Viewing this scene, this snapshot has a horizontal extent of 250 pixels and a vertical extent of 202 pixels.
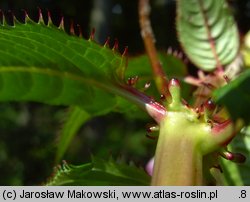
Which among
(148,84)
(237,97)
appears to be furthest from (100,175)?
(237,97)

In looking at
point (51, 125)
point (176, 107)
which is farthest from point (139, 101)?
point (51, 125)

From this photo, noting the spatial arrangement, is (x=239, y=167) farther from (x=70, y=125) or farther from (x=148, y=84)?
(x=70, y=125)

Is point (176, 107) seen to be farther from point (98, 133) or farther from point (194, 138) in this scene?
point (98, 133)

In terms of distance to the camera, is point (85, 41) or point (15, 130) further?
point (15, 130)

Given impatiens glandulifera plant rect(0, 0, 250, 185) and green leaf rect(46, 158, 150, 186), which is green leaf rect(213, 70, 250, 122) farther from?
green leaf rect(46, 158, 150, 186)

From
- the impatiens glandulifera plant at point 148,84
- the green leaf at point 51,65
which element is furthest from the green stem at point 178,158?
the green leaf at point 51,65

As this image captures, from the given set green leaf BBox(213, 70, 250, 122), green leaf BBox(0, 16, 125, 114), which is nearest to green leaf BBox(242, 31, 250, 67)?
green leaf BBox(0, 16, 125, 114)
